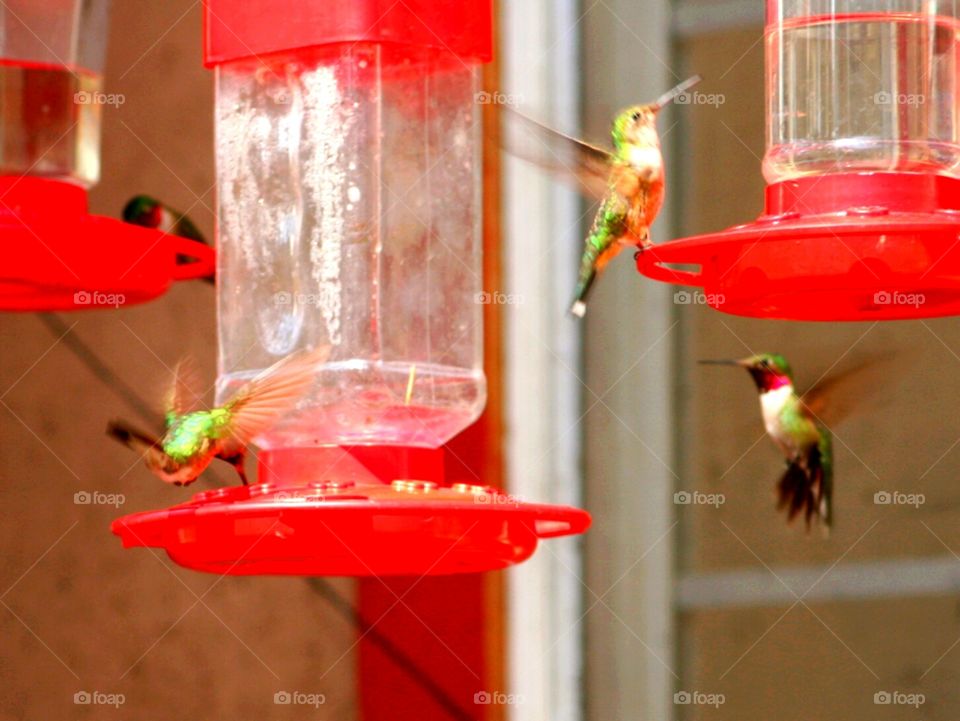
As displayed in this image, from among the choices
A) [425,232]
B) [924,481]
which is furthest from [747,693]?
[425,232]

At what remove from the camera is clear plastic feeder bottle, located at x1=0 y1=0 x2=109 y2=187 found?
3.51 m

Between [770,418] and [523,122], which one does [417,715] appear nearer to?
[770,418]

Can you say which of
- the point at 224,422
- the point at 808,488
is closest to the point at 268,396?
the point at 224,422

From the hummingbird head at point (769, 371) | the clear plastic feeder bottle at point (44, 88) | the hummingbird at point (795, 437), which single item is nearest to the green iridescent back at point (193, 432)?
the clear plastic feeder bottle at point (44, 88)

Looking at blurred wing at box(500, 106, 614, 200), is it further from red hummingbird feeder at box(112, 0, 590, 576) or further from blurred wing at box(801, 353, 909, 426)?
blurred wing at box(801, 353, 909, 426)

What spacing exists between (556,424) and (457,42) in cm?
189

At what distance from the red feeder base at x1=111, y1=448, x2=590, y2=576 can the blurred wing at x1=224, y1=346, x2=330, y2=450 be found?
0.13 meters

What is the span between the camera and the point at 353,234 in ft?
9.86

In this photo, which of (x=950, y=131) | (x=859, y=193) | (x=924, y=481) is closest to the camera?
(x=859, y=193)

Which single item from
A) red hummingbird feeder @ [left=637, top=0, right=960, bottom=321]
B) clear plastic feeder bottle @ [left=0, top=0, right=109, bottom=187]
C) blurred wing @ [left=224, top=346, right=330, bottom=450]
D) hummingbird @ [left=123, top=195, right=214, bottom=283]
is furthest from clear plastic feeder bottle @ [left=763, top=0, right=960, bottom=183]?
hummingbird @ [left=123, top=195, right=214, bottom=283]

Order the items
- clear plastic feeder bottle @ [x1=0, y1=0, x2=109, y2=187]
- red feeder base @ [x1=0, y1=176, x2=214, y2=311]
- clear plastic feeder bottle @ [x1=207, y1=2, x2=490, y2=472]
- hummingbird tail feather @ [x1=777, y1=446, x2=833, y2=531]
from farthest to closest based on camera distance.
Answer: hummingbird tail feather @ [x1=777, y1=446, x2=833, y2=531] < clear plastic feeder bottle @ [x1=0, y1=0, x2=109, y2=187] < clear plastic feeder bottle @ [x1=207, y1=2, x2=490, y2=472] < red feeder base @ [x1=0, y1=176, x2=214, y2=311]

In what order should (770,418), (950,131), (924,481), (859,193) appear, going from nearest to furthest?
(859,193), (950,131), (770,418), (924,481)

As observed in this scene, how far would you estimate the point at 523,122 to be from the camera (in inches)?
106

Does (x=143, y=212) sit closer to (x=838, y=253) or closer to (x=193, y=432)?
(x=193, y=432)
